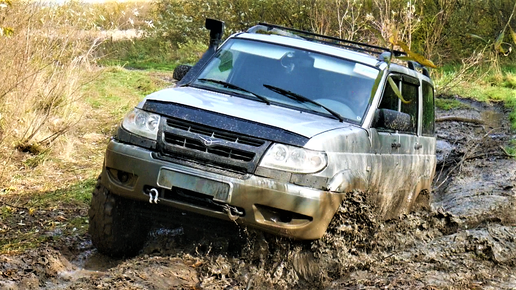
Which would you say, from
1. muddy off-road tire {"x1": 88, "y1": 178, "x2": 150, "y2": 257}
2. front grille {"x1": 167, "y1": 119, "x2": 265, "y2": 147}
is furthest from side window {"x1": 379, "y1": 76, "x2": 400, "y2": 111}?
muddy off-road tire {"x1": 88, "y1": 178, "x2": 150, "y2": 257}

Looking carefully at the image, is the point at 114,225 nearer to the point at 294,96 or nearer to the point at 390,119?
the point at 294,96

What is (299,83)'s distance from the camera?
19.2 feet

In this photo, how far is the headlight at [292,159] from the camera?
4754mm

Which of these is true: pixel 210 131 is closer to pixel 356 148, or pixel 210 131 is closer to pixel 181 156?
pixel 181 156

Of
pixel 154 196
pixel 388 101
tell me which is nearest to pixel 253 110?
pixel 154 196

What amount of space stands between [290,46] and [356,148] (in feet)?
4.25

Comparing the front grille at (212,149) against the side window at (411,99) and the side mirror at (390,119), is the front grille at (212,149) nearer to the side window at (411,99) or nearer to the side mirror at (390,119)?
the side mirror at (390,119)

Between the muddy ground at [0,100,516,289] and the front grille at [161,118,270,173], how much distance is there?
514mm

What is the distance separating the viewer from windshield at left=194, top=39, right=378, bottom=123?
568 centimetres

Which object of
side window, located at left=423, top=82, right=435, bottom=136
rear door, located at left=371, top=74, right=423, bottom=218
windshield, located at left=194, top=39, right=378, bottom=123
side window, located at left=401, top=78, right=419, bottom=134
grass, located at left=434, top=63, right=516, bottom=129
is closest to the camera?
windshield, located at left=194, top=39, right=378, bottom=123

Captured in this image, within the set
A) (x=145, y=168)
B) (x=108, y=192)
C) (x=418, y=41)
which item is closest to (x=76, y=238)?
(x=108, y=192)

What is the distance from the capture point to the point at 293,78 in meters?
5.89

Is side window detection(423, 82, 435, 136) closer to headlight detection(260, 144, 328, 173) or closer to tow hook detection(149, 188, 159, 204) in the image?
headlight detection(260, 144, 328, 173)

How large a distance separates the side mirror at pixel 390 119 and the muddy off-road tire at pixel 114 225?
188 cm
